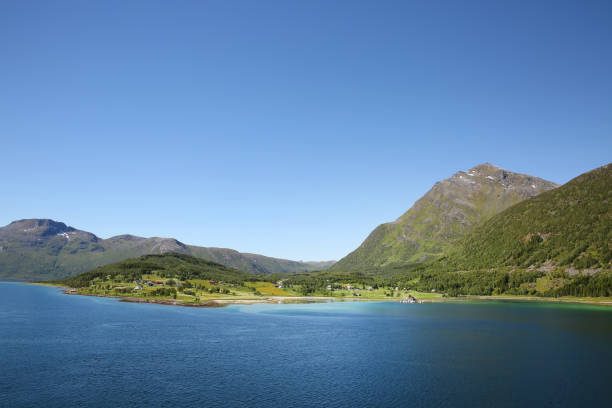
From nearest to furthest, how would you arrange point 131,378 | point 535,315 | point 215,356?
1. point 131,378
2. point 215,356
3. point 535,315

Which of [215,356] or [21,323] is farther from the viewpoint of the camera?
[21,323]

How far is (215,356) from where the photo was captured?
3462 inches

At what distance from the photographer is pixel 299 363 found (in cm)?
8325

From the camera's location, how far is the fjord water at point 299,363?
61406 millimetres

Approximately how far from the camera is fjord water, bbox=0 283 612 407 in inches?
2418

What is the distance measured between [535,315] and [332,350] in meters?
118

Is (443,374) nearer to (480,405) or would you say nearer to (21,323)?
(480,405)

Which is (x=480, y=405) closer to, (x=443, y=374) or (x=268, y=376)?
(x=443, y=374)

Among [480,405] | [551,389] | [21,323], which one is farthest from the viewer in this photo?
[21,323]

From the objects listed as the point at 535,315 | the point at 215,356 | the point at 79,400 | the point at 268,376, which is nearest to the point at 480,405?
the point at 268,376

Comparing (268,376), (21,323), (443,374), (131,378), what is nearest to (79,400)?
(131,378)

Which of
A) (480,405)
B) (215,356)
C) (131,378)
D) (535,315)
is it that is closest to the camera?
(480,405)

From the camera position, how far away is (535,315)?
16750 cm

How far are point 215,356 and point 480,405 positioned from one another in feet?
185
